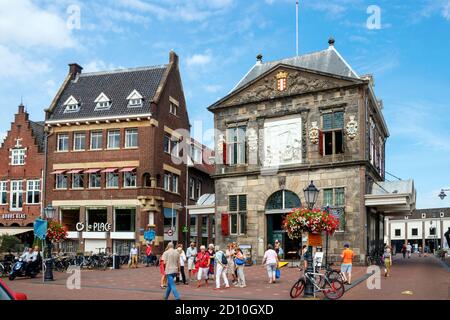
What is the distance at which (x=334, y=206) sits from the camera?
30.0 m

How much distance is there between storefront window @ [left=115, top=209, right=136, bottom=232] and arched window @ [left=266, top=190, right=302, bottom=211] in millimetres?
12926

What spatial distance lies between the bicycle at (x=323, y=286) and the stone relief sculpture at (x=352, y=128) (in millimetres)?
15208

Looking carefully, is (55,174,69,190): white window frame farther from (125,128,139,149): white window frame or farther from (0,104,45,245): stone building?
(125,128,139,149): white window frame

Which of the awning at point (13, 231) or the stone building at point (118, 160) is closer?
the stone building at point (118, 160)

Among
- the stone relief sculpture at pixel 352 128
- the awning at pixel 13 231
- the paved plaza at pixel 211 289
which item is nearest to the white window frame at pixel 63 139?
the awning at pixel 13 231

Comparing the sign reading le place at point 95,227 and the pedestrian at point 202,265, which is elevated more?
the sign reading le place at point 95,227

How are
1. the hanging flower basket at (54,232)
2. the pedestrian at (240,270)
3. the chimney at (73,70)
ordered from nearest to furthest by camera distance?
the pedestrian at (240,270) → the hanging flower basket at (54,232) → the chimney at (73,70)

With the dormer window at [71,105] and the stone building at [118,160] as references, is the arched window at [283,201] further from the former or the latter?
the dormer window at [71,105]

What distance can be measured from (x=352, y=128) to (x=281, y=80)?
18.2 feet

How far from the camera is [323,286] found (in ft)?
52.3

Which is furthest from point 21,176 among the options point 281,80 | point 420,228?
point 420,228

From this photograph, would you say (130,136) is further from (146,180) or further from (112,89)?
(112,89)

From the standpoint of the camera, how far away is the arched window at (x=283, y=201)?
31609 mm
